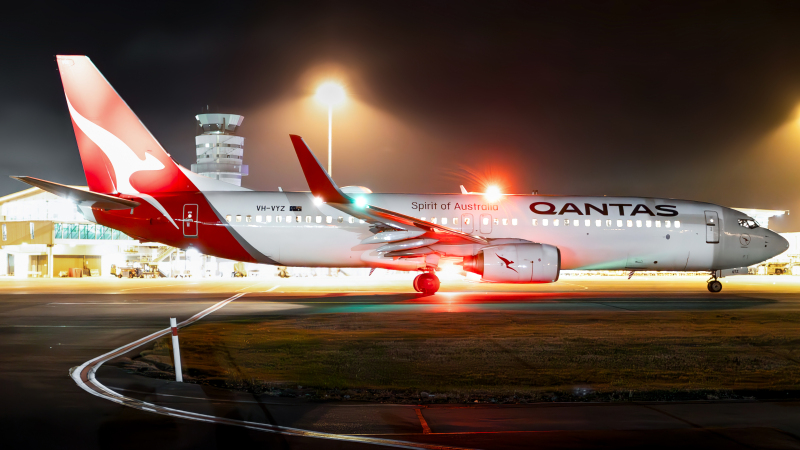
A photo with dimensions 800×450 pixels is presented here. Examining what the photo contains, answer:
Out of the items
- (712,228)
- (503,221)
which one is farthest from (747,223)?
(503,221)

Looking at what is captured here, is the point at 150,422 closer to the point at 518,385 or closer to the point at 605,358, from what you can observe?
the point at 518,385

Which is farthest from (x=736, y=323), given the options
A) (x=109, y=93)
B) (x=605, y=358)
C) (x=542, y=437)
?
(x=109, y=93)

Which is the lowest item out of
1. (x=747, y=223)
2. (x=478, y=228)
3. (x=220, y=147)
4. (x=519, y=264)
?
(x=519, y=264)

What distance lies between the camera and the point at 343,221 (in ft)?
76.8

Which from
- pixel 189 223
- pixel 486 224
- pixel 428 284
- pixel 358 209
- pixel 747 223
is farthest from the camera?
pixel 747 223

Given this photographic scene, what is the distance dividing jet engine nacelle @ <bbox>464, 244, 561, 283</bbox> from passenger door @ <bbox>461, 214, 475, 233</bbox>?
271 cm

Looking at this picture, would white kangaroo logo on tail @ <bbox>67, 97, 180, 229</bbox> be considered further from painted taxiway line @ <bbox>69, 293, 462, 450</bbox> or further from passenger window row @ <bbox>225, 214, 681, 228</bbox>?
painted taxiway line @ <bbox>69, 293, 462, 450</bbox>

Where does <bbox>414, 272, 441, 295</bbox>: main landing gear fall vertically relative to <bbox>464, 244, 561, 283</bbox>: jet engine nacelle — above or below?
below

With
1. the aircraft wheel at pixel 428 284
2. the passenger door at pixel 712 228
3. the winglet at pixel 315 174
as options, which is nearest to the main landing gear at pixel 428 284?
the aircraft wheel at pixel 428 284

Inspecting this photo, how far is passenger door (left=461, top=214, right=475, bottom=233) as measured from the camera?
77.8 ft

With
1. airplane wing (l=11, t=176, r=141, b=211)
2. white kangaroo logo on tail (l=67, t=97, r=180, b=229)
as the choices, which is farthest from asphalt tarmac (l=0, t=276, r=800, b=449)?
white kangaroo logo on tail (l=67, t=97, r=180, b=229)

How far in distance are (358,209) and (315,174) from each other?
80.2 inches

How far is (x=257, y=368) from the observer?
372 inches

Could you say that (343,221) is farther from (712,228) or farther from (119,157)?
(712,228)
